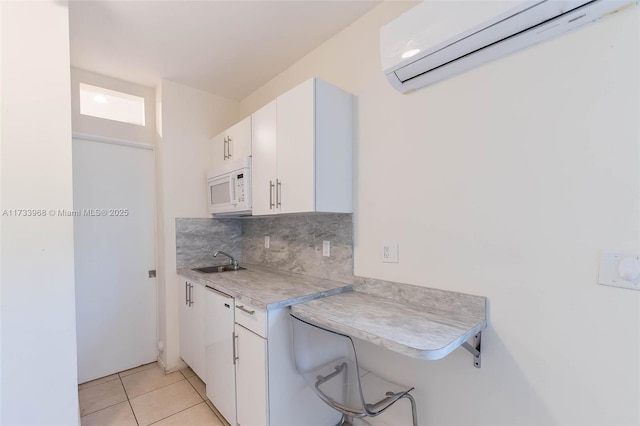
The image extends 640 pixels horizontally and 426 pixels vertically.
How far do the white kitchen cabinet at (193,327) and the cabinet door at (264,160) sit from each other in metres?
0.83

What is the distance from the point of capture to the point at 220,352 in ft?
6.18

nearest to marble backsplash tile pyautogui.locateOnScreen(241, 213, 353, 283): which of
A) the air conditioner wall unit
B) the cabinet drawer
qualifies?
the cabinet drawer

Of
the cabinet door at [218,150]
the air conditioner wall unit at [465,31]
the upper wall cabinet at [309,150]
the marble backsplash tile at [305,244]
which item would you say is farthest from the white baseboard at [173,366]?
the air conditioner wall unit at [465,31]

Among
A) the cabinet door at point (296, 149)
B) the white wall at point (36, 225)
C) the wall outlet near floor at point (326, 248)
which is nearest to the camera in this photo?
the white wall at point (36, 225)

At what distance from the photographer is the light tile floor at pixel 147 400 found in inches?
76.2

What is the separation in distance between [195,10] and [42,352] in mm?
2131

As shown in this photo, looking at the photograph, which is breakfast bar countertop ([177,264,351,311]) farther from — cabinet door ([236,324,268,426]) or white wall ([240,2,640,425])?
white wall ([240,2,640,425])

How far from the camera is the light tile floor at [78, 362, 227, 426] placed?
1936 millimetres

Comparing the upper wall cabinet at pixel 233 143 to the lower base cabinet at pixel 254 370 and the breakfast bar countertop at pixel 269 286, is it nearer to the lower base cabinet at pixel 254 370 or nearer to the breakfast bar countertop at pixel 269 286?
the breakfast bar countertop at pixel 269 286

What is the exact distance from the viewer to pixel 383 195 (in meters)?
1.73

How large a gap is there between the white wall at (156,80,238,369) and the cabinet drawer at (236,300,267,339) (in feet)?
4.07

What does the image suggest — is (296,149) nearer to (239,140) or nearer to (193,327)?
(239,140)

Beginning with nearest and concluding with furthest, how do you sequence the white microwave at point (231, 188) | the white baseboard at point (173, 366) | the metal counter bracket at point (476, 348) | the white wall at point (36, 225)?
the metal counter bracket at point (476, 348) → the white wall at point (36, 225) → the white microwave at point (231, 188) → the white baseboard at point (173, 366)

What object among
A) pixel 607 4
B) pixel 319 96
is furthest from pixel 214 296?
pixel 607 4
